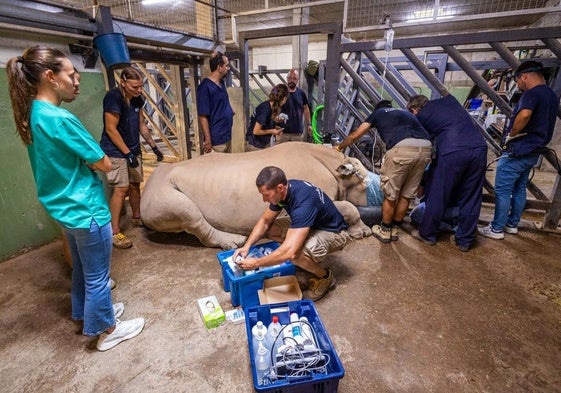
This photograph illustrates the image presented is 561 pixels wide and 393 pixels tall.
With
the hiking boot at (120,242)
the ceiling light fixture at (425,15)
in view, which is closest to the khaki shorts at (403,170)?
the ceiling light fixture at (425,15)

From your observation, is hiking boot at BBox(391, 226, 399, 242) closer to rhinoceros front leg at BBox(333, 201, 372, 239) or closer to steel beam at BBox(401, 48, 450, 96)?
rhinoceros front leg at BBox(333, 201, 372, 239)

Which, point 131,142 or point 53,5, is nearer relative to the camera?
point 53,5

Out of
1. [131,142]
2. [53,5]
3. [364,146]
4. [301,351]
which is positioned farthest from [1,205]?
[364,146]

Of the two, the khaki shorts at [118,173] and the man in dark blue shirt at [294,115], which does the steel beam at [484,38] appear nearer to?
the man in dark blue shirt at [294,115]

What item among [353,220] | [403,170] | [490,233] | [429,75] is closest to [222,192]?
[353,220]

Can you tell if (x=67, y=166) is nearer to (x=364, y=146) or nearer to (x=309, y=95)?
(x=309, y=95)

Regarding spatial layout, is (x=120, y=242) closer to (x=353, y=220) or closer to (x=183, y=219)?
(x=183, y=219)

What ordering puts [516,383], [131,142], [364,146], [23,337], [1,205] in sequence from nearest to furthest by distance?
1. [516,383]
2. [23,337]
3. [1,205]
4. [131,142]
5. [364,146]

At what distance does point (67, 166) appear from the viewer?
162 cm

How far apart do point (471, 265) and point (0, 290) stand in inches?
174

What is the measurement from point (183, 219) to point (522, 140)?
3.72 m

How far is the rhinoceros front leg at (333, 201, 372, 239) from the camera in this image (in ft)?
11.2

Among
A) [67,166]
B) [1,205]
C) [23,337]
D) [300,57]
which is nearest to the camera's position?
[67,166]

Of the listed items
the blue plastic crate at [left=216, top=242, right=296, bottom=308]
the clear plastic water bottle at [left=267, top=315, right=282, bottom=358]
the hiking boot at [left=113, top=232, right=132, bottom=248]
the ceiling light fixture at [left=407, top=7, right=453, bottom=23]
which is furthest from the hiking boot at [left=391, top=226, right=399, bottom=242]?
the hiking boot at [left=113, top=232, right=132, bottom=248]
